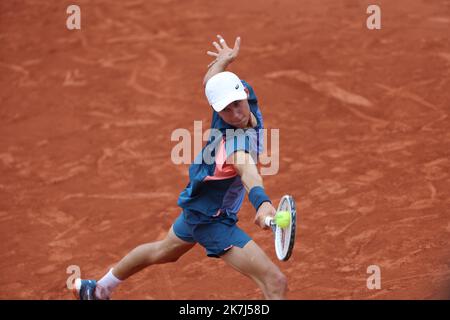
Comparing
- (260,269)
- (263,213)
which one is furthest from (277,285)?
(263,213)

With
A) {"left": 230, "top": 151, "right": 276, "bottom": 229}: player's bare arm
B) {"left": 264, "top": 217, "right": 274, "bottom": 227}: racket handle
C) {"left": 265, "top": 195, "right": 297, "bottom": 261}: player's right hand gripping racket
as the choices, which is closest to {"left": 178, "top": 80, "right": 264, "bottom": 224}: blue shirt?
{"left": 230, "top": 151, "right": 276, "bottom": 229}: player's bare arm

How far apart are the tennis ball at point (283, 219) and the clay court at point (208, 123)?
77.1 inches

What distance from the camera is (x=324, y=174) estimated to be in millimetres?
8414

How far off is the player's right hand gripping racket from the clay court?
5.74 feet

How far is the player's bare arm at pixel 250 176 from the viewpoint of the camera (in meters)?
4.82

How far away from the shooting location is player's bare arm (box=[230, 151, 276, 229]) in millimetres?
4824

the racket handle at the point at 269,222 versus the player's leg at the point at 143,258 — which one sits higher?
the player's leg at the point at 143,258

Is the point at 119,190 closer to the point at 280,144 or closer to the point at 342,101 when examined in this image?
the point at 280,144

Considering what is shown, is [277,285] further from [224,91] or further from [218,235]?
[224,91]

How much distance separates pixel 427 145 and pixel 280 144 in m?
1.49

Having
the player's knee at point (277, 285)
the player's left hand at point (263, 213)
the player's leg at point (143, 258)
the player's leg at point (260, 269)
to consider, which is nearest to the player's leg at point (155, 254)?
the player's leg at point (143, 258)

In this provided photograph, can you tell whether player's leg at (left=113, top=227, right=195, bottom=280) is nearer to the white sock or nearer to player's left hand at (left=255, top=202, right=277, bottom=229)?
the white sock

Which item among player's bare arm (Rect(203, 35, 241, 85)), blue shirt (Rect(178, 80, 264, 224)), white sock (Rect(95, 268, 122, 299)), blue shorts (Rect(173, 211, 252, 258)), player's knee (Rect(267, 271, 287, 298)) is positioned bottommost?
player's knee (Rect(267, 271, 287, 298))

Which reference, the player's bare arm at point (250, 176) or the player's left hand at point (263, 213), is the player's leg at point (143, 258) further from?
the player's left hand at point (263, 213)
